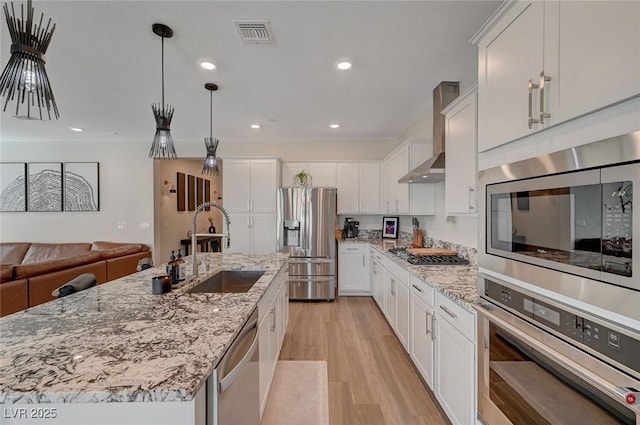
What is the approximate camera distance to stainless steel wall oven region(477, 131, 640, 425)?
0.76m

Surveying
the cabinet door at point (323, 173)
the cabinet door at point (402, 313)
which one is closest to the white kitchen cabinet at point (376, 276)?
the cabinet door at point (402, 313)

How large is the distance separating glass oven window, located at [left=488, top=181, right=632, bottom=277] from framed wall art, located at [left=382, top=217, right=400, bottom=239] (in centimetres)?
366

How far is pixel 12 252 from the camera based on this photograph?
4992 millimetres

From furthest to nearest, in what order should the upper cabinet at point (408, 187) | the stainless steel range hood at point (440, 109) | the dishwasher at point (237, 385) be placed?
the upper cabinet at point (408, 187) → the stainless steel range hood at point (440, 109) → the dishwasher at point (237, 385)

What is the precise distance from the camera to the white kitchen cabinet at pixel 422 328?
78.5 inches

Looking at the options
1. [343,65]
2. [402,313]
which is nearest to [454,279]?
[402,313]

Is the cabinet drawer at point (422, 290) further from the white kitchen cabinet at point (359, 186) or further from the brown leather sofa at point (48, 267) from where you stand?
the brown leather sofa at point (48, 267)

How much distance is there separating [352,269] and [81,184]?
5.25 m

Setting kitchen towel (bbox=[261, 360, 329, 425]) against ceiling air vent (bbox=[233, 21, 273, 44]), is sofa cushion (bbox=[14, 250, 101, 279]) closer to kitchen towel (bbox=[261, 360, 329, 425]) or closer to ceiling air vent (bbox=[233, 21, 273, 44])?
kitchen towel (bbox=[261, 360, 329, 425])

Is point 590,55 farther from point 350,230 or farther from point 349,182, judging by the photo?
point 350,230

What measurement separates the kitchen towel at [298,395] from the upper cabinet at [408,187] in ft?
7.61

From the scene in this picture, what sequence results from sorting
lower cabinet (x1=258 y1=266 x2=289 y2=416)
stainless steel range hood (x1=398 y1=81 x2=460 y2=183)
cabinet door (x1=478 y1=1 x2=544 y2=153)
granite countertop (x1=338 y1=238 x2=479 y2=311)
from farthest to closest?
1. stainless steel range hood (x1=398 y1=81 x2=460 y2=183)
2. lower cabinet (x1=258 y1=266 x2=289 y2=416)
3. granite countertop (x1=338 y1=238 x2=479 y2=311)
4. cabinet door (x1=478 y1=1 x2=544 y2=153)

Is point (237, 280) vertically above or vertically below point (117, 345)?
below

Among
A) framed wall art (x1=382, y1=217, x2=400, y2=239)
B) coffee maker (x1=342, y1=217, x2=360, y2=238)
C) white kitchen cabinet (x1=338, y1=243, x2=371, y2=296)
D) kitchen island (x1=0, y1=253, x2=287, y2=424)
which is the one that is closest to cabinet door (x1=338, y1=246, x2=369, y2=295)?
white kitchen cabinet (x1=338, y1=243, x2=371, y2=296)
